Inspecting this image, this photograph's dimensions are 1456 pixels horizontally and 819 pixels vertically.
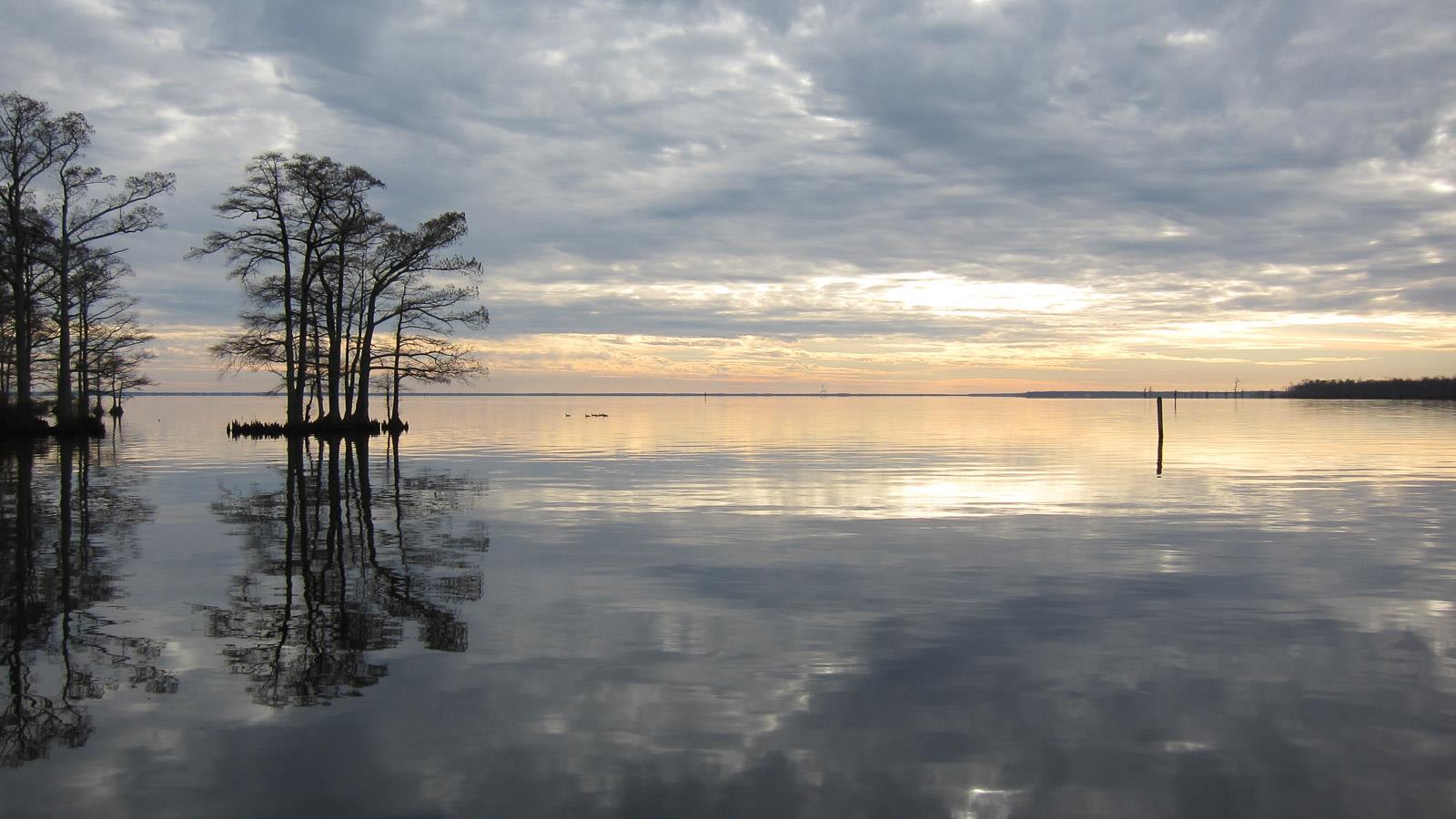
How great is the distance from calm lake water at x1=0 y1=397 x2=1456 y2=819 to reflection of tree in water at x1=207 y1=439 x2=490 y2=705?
7cm

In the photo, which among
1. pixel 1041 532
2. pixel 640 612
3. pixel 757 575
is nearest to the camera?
pixel 640 612

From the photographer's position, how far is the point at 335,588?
14070 mm

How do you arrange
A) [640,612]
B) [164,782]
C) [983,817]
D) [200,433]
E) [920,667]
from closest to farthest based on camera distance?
[983,817] < [164,782] < [920,667] < [640,612] < [200,433]

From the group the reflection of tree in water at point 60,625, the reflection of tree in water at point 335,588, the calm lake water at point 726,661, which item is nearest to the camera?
the calm lake water at point 726,661

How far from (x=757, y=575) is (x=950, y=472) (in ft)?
69.4

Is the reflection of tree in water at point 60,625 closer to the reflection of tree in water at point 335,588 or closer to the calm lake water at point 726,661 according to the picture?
the calm lake water at point 726,661

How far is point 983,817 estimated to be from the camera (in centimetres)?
674

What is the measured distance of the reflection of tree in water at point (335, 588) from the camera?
33.1ft

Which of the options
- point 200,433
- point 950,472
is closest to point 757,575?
point 950,472

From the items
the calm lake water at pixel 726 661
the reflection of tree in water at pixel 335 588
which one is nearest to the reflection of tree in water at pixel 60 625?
the calm lake water at pixel 726 661

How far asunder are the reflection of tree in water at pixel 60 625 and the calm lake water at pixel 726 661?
6 cm

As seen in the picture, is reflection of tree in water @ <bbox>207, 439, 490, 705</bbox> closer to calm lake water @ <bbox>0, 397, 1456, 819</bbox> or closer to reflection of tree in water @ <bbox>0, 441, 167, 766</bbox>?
calm lake water @ <bbox>0, 397, 1456, 819</bbox>

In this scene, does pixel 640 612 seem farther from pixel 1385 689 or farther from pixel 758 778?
pixel 1385 689

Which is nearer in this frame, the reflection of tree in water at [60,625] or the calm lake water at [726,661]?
the calm lake water at [726,661]
